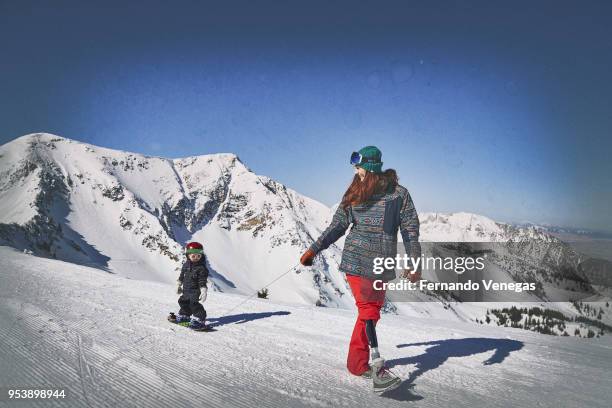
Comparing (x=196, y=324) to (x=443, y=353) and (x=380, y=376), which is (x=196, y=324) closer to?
(x=380, y=376)

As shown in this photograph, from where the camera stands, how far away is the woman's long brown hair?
3959 millimetres

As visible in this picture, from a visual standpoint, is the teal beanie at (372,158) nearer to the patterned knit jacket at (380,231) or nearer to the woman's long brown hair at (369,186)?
the woman's long brown hair at (369,186)

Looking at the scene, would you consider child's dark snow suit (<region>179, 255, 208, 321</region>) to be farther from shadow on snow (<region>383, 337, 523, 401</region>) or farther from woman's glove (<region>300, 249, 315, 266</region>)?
shadow on snow (<region>383, 337, 523, 401</region>)

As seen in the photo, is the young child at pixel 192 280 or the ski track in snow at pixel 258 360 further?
the young child at pixel 192 280

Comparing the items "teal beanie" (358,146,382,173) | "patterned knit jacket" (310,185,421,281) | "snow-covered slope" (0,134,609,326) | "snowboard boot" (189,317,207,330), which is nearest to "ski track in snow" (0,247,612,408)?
"snowboard boot" (189,317,207,330)

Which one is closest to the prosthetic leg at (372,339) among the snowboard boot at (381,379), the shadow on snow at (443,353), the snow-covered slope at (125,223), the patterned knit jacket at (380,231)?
the snowboard boot at (381,379)

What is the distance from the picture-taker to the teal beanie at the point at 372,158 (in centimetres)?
403

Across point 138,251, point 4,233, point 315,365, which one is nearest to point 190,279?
point 315,365

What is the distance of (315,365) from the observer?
4.02 meters

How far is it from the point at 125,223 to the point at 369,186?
162119 millimetres

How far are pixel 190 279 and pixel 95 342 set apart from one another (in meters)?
2.26

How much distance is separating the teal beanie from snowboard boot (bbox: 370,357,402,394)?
199cm

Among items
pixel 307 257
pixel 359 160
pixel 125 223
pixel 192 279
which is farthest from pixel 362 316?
pixel 125 223

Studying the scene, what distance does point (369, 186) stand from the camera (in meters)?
3.96
